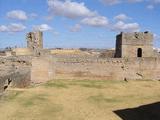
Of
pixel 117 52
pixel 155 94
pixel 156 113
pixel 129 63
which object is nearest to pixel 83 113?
pixel 156 113

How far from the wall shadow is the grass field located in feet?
1.24

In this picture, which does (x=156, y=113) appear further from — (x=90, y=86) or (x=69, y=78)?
(x=69, y=78)

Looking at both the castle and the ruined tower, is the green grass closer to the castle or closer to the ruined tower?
the castle

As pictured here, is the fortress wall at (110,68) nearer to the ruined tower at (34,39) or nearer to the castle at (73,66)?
the castle at (73,66)

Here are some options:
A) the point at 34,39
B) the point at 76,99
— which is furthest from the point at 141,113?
the point at 34,39

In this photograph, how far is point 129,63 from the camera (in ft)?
75.1

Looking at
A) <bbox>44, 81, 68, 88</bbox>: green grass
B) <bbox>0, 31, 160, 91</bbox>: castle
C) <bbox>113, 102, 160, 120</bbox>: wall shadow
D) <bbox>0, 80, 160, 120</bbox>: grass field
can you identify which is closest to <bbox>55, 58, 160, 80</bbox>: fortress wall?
<bbox>0, 31, 160, 91</bbox>: castle

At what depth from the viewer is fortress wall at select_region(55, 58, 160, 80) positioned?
22.3 meters

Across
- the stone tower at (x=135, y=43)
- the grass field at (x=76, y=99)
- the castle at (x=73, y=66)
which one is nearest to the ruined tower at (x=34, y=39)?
A: the castle at (x=73, y=66)

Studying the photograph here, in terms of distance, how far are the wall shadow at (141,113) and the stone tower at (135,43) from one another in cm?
1187

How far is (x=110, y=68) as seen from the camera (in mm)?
22641

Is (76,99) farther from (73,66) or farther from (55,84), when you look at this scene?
(73,66)

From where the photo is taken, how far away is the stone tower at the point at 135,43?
997 inches

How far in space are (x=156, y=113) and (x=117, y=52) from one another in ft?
49.4
